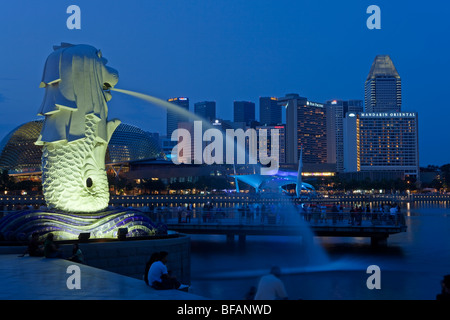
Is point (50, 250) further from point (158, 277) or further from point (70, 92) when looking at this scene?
point (70, 92)

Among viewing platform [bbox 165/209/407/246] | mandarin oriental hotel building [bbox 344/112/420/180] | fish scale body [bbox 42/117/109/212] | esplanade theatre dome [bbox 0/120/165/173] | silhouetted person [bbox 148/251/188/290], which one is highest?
mandarin oriental hotel building [bbox 344/112/420/180]

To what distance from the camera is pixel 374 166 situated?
7451 inches

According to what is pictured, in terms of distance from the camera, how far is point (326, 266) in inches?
765

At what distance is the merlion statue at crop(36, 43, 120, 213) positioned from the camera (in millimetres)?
14203

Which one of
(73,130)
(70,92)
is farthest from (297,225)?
(70,92)

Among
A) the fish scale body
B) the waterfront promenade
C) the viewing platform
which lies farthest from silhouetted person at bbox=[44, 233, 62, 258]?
the viewing platform

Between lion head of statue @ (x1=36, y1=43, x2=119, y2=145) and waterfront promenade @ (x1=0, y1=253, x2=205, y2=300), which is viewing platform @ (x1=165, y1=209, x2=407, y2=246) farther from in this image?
waterfront promenade @ (x1=0, y1=253, x2=205, y2=300)

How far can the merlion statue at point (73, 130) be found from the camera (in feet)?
46.6

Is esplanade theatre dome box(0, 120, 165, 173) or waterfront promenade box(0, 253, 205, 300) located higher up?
esplanade theatre dome box(0, 120, 165, 173)

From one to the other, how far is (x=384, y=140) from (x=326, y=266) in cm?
17811

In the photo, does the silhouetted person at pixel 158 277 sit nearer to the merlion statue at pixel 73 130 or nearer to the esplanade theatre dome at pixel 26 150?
the merlion statue at pixel 73 130

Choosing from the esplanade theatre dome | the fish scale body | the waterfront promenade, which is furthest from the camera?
the esplanade theatre dome

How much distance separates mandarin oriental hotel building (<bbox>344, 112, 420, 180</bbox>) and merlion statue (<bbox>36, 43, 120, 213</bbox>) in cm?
18156
